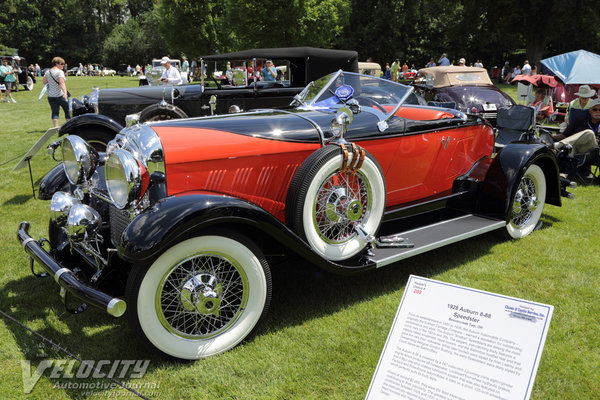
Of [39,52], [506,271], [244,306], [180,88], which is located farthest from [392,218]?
[39,52]

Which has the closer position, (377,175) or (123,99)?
(377,175)

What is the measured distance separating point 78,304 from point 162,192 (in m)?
1.17

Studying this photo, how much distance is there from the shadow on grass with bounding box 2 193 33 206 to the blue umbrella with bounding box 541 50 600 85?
45.5 ft

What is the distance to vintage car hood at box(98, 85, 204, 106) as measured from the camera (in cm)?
816

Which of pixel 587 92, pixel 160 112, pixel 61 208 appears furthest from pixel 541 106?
pixel 61 208

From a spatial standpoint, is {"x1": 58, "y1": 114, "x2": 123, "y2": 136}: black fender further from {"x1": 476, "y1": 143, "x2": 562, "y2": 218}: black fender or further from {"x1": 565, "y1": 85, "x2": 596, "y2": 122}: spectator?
{"x1": 565, "y1": 85, "x2": 596, "y2": 122}: spectator

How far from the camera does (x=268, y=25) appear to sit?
21.9 metres

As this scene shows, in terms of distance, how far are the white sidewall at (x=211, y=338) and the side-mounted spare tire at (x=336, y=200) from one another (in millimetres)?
448

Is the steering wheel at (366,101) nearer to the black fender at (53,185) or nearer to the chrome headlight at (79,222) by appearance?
the chrome headlight at (79,222)

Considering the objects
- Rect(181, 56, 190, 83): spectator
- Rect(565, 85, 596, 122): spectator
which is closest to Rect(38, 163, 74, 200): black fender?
Rect(181, 56, 190, 83): spectator

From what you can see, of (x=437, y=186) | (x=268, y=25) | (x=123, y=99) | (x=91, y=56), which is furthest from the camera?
(x=91, y=56)

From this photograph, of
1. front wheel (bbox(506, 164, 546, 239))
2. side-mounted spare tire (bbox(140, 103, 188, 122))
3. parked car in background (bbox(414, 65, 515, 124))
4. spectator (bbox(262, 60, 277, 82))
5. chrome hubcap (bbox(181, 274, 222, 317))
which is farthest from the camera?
parked car in background (bbox(414, 65, 515, 124))

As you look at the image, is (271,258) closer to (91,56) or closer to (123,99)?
(123,99)

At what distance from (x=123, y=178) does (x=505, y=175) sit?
11.4 feet
